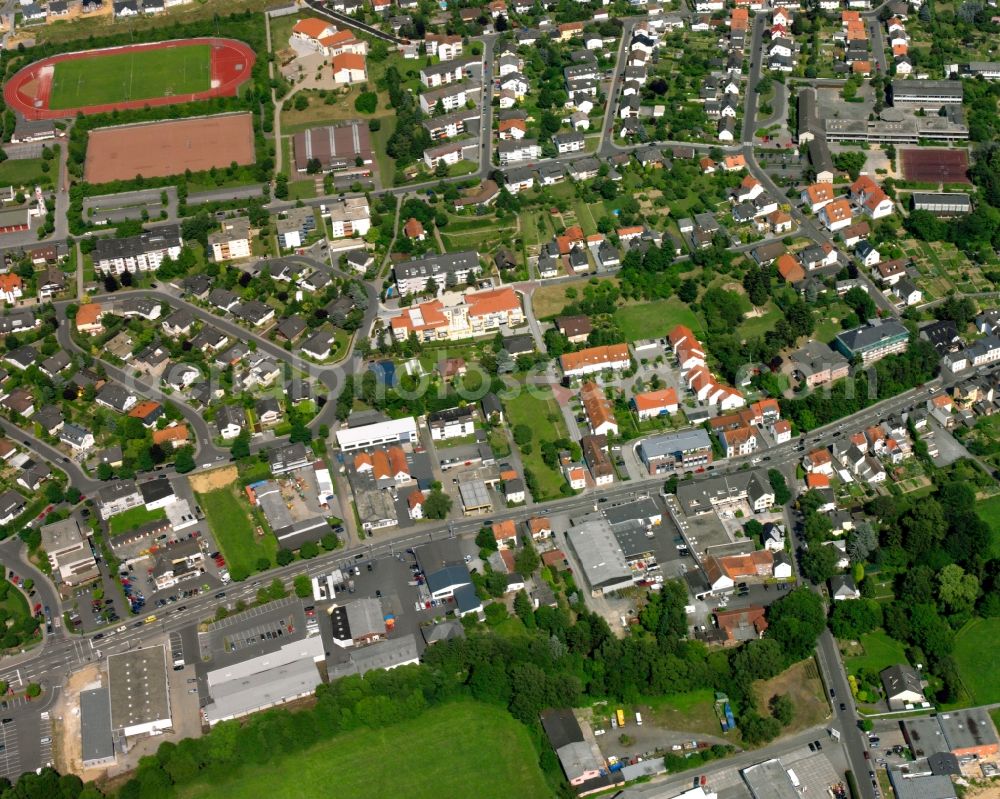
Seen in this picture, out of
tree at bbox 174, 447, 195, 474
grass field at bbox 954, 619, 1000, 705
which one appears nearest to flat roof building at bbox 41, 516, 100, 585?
tree at bbox 174, 447, 195, 474

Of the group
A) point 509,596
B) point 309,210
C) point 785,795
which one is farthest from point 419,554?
point 309,210

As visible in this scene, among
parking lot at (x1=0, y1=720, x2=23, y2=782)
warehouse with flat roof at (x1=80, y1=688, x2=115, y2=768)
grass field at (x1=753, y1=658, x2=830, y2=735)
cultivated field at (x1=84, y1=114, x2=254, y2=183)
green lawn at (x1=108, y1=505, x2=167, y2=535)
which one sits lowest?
parking lot at (x1=0, y1=720, x2=23, y2=782)

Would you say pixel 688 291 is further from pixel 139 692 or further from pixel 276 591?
pixel 139 692

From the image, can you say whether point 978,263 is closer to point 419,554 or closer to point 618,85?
point 618,85

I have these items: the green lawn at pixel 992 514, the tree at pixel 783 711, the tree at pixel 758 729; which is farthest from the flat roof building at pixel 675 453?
the tree at pixel 758 729

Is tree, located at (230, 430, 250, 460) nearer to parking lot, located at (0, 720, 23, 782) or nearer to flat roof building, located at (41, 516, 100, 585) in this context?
flat roof building, located at (41, 516, 100, 585)

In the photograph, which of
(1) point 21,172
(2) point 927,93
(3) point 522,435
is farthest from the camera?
(2) point 927,93

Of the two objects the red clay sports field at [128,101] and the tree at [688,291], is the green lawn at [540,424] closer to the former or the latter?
the tree at [688,291]

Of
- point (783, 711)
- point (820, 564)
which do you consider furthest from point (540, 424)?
point (783, 711)
